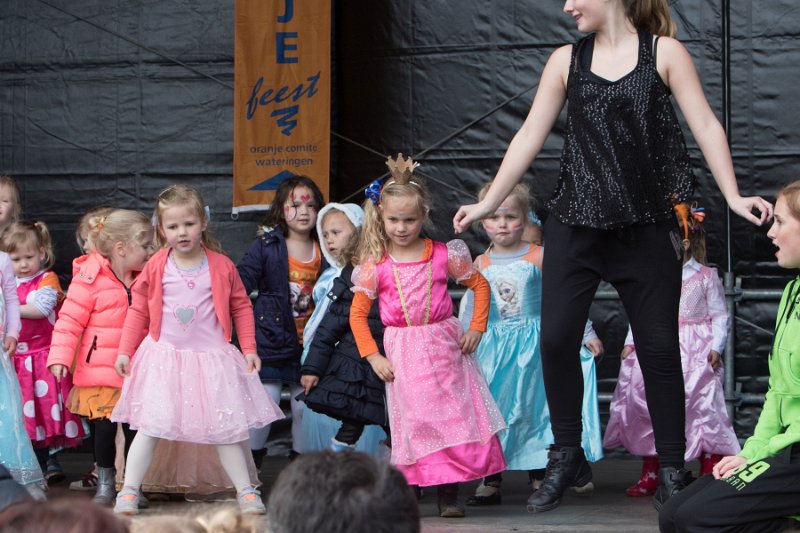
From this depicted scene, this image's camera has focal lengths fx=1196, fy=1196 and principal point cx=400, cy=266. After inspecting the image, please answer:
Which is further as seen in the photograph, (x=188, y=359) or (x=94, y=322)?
(x=94, y=322)

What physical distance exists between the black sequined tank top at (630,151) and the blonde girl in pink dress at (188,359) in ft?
4.84

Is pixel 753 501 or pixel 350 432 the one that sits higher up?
pixel 753 501

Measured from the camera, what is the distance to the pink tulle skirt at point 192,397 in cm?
421

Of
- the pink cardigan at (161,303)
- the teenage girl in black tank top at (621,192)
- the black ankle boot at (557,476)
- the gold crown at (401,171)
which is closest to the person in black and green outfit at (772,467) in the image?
the teenage girl in black tank top at (621,192)

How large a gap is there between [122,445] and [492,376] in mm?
1535

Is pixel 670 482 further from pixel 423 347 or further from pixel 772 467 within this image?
pixel 423 347

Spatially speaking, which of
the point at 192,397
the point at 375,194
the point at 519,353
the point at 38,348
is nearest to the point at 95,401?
the point at 192,397

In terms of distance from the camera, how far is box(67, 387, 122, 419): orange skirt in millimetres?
4734

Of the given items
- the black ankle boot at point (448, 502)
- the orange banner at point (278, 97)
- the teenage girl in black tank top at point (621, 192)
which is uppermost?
the orange banner at point (278, 97)

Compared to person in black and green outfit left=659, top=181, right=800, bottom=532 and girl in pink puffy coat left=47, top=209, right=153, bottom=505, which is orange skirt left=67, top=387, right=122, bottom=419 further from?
person in black and green outfit left=659, top=181, right=800, bottom=532

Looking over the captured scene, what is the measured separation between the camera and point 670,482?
3.43m

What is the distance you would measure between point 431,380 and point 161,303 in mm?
1041

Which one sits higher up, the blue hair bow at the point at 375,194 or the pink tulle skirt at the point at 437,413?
the blue hair bow at the point at 375,194

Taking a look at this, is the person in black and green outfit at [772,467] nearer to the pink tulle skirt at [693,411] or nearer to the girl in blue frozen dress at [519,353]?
the girl in blue frozen dress at [519,353]
